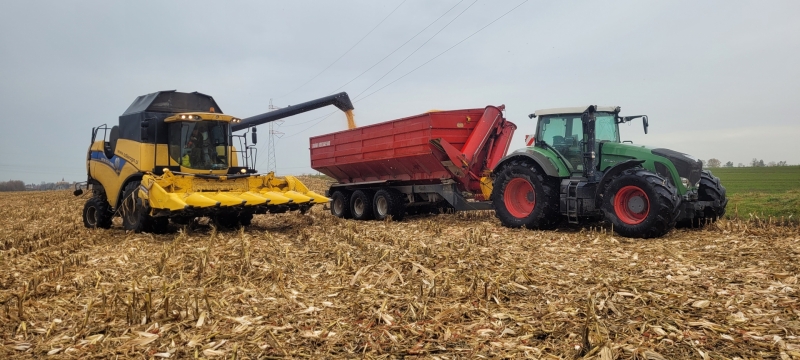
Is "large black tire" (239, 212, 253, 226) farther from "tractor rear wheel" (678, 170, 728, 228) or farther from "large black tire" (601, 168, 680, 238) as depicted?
"tractor rear wheel" (678, 170, 728, 228)

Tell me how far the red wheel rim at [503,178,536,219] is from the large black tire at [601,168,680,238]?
171 centimetres

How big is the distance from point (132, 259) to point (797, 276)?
311 inches

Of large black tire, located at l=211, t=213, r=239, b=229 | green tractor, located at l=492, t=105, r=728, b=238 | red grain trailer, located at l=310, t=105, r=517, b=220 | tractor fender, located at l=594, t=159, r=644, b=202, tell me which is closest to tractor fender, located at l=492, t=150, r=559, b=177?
green tractor, located at l=492, t=105, r=728, b=238

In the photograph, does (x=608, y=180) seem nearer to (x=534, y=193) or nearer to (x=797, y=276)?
(x=534, y=193)

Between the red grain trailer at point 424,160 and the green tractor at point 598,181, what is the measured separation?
93cm

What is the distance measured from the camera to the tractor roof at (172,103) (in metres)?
11.1

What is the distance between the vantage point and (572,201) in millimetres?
9273

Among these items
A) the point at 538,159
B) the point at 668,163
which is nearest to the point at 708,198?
the point at 668,163

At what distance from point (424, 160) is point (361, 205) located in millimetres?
2831

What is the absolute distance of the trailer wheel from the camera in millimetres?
13508

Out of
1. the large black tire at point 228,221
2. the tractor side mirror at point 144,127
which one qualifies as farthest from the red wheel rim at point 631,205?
the tractor side mirror at point 144,127

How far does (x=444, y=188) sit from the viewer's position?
11.6m

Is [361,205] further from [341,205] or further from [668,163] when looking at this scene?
[668,163]

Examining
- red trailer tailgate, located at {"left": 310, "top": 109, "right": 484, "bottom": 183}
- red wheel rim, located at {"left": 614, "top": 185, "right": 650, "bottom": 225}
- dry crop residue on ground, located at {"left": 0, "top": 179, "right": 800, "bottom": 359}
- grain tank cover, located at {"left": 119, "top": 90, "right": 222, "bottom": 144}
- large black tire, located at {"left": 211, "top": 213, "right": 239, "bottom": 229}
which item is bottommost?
dry crop residue on ground, located at {"left": 0, "top": 179, "right": 800, "bottom": 359}
